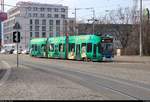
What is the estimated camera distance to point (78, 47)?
52.8 metres

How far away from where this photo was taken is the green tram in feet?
159

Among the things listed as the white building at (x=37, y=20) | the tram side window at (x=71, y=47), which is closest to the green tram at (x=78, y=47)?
the tram side window at (x=71, y=47)

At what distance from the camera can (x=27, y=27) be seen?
6722 inches

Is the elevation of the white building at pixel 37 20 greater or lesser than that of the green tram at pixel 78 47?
greater

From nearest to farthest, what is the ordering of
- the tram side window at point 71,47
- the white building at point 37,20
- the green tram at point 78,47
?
1. the green tram at point 78,47
2. the tram side window at point 71,47
3. the white building at point 37,20

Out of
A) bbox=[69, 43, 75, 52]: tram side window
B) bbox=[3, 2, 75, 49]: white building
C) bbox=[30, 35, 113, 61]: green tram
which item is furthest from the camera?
bbox=[3, 2, 75, 49]: white building

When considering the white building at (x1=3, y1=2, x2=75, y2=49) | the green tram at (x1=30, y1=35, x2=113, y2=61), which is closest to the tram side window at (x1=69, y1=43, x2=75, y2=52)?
the green tram at (x1=30, y1=35, x2=113, y2=61)

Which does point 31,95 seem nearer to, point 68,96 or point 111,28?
point 68,96

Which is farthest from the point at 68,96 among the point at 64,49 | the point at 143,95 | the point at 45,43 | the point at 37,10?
the point at 37,10

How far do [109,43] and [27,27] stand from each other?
124564 millimetres

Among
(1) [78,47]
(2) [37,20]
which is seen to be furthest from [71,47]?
(2) [37,20]

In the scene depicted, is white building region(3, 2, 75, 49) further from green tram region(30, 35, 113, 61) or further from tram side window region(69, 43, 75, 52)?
tram side window region(69, 43, 75, 52)

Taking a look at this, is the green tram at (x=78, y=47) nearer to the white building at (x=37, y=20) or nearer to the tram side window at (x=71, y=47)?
the tram side window at (x=71, y=47)

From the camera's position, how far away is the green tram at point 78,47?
48562mm
